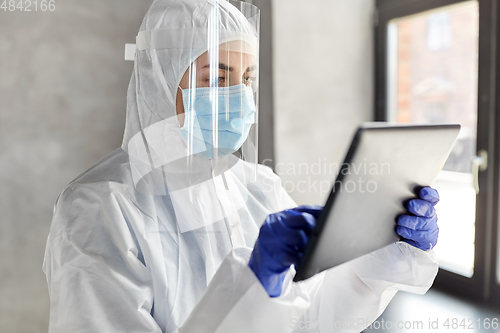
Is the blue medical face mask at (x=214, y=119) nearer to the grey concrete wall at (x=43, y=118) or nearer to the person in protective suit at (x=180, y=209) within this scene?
the person in protective suit at (x=180, y=209)

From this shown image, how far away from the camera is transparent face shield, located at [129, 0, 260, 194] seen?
743 millimetres

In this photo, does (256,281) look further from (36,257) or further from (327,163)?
(327,163)

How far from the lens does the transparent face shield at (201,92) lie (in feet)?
2.44

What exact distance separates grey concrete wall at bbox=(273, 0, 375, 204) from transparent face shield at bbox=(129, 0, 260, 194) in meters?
1.10

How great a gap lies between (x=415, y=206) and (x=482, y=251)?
4.04 feet

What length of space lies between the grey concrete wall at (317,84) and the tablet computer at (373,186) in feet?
3.88

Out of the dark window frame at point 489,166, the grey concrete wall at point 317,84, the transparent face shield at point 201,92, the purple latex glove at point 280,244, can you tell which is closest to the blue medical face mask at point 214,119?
the transparent face shield at point 201,92

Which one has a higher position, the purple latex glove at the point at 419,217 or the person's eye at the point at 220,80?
the person's eye at the point at 220,80

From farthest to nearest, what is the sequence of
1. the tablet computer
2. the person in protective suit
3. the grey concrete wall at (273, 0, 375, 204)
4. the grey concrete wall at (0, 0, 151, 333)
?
the grey concrete wall at (273, 0, 375, 204), the grey concrete wall at (0, 0, 151, 333), the person in protective suit, the tablet computer

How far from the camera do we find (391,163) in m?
0.61

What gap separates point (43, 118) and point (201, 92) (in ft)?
2.60

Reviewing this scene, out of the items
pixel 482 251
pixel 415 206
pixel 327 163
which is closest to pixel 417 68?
pixel 327 163

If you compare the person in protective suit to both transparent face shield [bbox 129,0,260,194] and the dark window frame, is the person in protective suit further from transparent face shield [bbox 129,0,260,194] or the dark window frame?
the dark window frame

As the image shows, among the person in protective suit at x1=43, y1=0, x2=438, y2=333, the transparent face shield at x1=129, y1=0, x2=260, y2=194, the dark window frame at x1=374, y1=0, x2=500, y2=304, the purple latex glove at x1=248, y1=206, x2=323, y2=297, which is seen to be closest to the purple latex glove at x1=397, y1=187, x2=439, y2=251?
the person in protective suit at x1=43, y1=0, x2=438, y2=333
